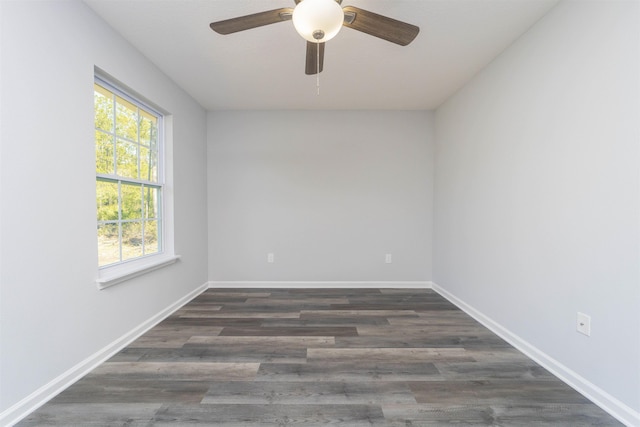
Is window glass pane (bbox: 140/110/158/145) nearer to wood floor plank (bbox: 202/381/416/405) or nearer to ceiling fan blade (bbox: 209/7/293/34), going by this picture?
ceiling fan blade (bbox: 209/7/293/34)

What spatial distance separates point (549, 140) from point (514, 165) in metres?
0.34

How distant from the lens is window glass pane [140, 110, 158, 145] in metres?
2.52

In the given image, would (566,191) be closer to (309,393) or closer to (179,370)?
(309,393)

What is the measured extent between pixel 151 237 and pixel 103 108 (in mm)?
1197

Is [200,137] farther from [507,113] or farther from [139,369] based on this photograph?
[507,113]

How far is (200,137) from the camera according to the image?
11.4 ft

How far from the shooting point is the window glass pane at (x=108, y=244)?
2010 millimetres

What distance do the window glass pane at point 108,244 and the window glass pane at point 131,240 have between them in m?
0.08

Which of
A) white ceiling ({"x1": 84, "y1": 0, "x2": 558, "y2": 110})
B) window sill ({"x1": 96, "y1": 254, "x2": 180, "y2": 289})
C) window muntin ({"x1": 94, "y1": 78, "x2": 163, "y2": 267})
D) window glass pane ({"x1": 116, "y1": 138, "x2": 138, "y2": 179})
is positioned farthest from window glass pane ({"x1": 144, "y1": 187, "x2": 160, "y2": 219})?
white ceiling ({"x1": 84, "y1": 0, "x2": 558, "y2": 110})

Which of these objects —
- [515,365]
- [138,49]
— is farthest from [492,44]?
[138,49]

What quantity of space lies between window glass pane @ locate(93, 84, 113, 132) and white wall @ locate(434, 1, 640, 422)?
3.10 metres

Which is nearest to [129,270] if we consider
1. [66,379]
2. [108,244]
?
[108,244]

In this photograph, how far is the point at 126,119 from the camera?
2.30 m

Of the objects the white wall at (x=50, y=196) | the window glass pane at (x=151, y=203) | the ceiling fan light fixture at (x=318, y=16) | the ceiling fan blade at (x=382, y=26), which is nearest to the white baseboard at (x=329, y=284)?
the window glass pane at (x=151, y=203)
